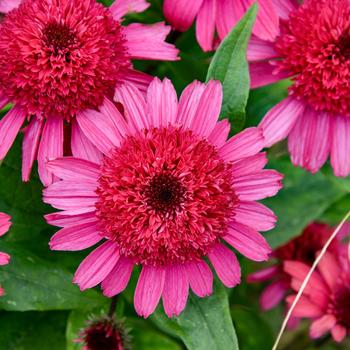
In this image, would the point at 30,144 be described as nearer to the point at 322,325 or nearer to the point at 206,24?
the point at 206,24

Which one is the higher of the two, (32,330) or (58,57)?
(58,57)

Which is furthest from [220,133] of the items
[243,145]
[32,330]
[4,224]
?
[32,330]

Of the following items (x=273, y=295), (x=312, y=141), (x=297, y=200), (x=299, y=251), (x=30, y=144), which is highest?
(x=30, y=144)

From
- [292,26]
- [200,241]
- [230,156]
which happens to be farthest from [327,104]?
[200,241]

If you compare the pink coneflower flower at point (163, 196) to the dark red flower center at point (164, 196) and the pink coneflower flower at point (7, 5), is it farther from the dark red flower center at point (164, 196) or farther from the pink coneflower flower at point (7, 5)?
the pink coneflower flower at point (7, 5)

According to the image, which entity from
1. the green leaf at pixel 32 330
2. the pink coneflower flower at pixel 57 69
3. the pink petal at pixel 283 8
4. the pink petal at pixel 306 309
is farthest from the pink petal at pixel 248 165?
the green leaf at pixel 32 330
